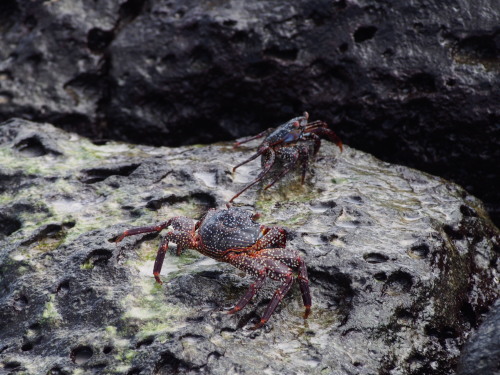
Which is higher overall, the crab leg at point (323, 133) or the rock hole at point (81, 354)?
the crab leg at point (323, 133)

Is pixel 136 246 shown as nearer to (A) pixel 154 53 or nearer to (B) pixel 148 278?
(B) pixel 148 278

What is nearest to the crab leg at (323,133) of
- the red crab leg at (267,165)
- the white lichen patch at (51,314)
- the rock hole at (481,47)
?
the red crab leg at (267,165)

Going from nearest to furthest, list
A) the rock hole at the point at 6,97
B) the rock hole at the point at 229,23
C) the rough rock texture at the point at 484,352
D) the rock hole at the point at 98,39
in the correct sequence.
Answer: the rough rock texture at the point at 484,352
the rock hole at the point at 229,23
the rock hole at the point at 6,97
the rock hole at the point at 98,39

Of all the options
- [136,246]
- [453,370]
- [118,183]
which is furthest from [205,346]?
[118,183]

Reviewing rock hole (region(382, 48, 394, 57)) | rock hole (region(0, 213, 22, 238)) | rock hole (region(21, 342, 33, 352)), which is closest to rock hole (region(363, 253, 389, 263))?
rock hole (region(21, 342, 33, 352))

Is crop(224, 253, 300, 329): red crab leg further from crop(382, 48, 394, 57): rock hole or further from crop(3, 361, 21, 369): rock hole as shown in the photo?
crop(382, 48, 394, 57): rock hole

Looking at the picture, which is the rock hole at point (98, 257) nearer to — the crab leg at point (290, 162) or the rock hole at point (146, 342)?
the rock hole at point (146, 342)

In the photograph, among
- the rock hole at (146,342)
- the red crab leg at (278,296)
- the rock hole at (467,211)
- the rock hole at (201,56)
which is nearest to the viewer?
the rock hole at (146,342)
